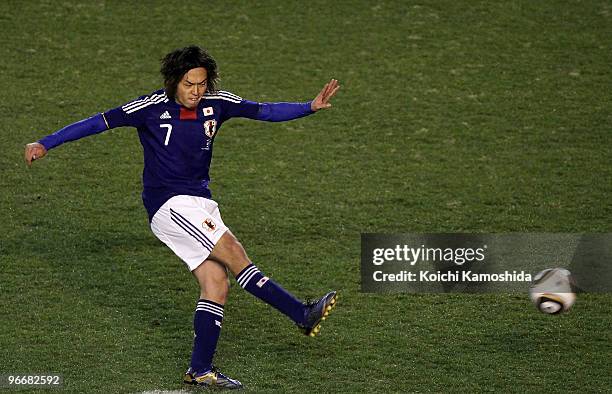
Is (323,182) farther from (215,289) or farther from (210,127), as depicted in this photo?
(215,289)

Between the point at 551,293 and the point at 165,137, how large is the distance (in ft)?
7.81

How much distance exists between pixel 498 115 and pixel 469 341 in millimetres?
3931

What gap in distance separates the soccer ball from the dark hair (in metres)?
2.26

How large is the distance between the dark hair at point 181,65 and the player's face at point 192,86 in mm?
23

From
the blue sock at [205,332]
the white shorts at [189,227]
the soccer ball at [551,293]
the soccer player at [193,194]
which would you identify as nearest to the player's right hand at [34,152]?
Answer: the soccer player at [193,194]

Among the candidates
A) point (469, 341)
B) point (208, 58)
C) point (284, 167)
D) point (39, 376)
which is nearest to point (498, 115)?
point (284, 167)

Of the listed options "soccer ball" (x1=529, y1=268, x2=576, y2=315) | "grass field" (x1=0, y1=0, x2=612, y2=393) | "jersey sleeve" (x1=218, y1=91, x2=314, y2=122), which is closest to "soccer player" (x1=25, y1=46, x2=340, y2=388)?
"jersey sleeve" (x1=218, y1=91, x2=314, y2=122)

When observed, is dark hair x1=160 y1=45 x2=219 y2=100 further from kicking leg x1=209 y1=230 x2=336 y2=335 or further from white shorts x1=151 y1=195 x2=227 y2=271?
kicking leg x1=209 y1=230 x2=336 y2=335

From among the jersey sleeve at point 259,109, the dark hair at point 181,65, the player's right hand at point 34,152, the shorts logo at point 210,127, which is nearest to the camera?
the player's right hand at point 34,152

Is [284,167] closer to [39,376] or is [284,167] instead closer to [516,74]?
[516,74]

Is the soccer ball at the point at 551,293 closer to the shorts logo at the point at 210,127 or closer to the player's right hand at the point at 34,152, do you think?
the shorts logo at the point at 210,127

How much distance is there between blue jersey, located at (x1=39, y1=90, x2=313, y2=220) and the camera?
21.7 feet

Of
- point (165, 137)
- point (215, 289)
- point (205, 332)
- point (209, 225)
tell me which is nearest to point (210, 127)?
point (165, 137)

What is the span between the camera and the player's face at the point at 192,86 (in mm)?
6547
